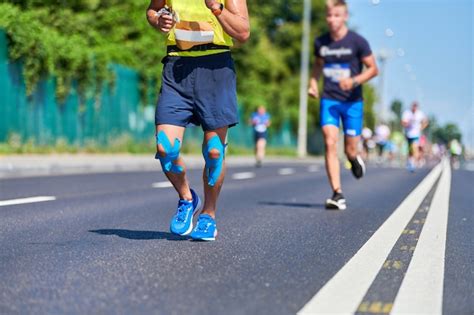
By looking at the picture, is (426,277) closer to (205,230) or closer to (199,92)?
(205,230)

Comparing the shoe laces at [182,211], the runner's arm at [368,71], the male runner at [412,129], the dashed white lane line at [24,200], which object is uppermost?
the runner's arm at [368,71]

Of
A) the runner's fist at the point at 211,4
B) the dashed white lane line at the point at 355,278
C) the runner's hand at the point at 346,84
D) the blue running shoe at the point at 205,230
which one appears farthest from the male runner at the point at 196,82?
the runner's hand at the point at 346,84

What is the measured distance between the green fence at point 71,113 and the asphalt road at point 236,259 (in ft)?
35.5

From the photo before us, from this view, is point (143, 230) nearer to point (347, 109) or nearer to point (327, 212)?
point (327, 212)

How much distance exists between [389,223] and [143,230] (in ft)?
6.75

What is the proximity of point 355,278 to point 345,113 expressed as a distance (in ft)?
16.6

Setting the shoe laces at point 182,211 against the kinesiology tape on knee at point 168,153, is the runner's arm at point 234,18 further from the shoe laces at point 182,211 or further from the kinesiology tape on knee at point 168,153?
the shoe laces at point 182,211

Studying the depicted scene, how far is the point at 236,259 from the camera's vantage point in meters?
5.23

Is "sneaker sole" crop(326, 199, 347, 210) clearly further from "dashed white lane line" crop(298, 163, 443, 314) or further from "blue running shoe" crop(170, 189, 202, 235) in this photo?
"blue running shoe" crop(170, 189, 202, 235)

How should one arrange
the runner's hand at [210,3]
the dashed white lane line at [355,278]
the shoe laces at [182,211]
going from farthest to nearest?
the shoe laces at [182,211], the runner's hand at [210,3], the dashed white lane line at [355,278]

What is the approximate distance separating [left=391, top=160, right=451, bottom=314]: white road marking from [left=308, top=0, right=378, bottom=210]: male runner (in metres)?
1.99

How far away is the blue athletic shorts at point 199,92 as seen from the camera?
5.75 meters

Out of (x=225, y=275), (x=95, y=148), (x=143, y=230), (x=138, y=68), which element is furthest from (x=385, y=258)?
(x=138, y=68)

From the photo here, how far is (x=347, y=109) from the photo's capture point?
31.2 ft
